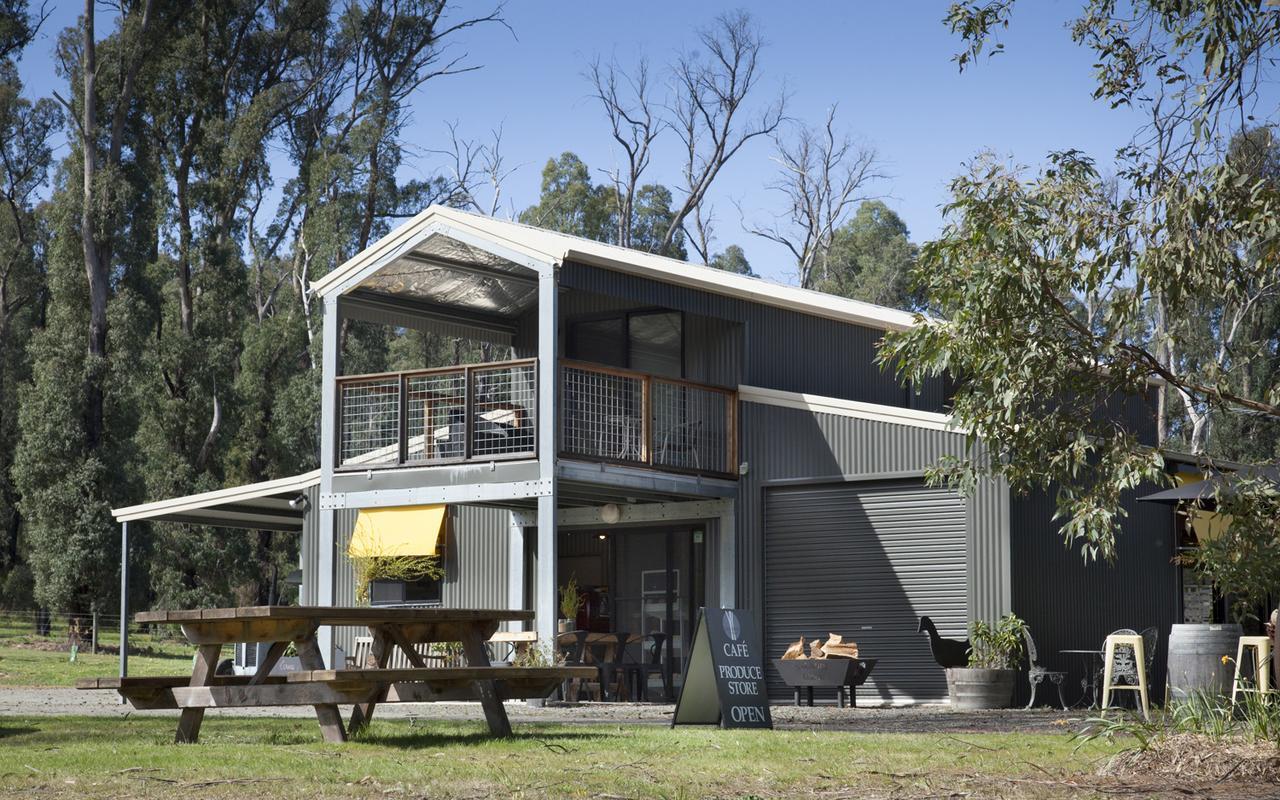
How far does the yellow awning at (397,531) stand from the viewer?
18.8 metres

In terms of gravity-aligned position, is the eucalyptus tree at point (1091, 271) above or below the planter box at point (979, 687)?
above

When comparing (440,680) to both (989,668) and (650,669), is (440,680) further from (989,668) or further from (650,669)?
(650,669)

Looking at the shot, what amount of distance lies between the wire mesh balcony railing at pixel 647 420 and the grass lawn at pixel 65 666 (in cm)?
910

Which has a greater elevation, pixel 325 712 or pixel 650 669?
pixel 325 712

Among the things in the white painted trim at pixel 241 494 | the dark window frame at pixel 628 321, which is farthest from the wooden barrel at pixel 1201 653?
the white painted trim at pixel 241 494

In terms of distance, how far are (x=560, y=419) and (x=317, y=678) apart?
831 cm

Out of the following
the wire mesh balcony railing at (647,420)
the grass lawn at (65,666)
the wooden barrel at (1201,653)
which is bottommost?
the grass lawn at (65,666)

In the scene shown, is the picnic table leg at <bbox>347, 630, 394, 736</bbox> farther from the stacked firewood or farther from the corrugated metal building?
the stacked firewood

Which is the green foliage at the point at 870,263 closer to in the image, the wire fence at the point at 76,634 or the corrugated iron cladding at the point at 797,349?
the wire fence at the point at 76,634

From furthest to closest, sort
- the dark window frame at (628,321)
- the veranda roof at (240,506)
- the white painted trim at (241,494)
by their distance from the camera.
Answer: the veranda roof at (240,506) → the white painted trim at (241,494) → the dark window frame at (628,321)

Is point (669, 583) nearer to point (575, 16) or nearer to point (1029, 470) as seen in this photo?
point (1029, 470)

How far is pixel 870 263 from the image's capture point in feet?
147

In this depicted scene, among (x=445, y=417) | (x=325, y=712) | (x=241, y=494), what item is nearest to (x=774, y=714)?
(x=325, y=712)

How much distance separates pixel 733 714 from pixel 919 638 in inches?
257
